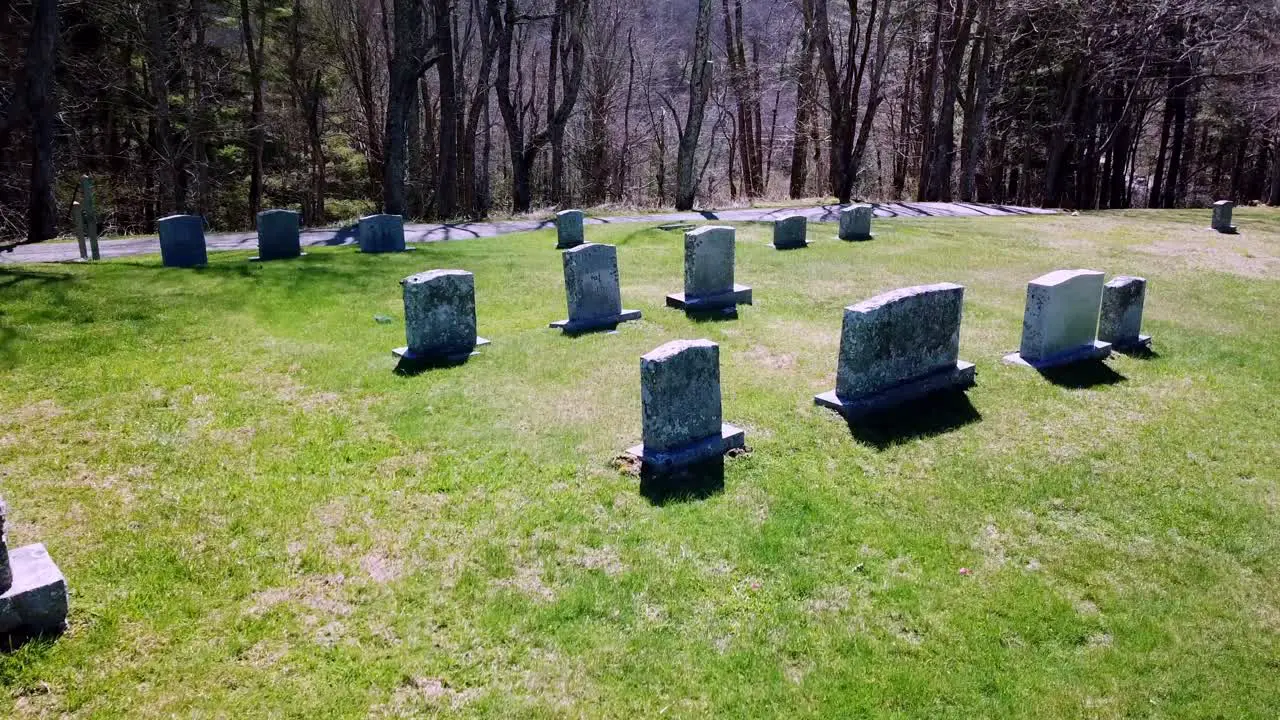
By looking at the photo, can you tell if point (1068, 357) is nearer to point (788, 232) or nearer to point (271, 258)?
point (788, 232)

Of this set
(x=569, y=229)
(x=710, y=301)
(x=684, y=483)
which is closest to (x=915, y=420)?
(x=684, y=483)

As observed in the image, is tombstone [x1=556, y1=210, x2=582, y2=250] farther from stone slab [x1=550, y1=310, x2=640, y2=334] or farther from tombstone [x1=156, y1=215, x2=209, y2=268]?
tombstone [x1=156, y1=215, x2=209, y2=268]

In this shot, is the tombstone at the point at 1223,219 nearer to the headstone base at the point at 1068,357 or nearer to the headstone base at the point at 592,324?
the headstone base at the point at 1068,357

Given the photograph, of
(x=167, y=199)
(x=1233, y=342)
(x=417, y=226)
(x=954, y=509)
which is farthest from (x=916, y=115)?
(x=954, y=509)

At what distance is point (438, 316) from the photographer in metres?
8.31

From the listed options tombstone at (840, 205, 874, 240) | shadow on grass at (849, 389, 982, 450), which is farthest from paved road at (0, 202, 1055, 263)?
shadow on grass at (849, 389, 982, 450)

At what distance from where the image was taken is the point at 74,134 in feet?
66.8

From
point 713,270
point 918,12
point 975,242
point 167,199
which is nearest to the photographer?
point 713,270

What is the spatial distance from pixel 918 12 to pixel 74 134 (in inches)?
1031

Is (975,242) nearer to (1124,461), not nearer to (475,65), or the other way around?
(1124,461)

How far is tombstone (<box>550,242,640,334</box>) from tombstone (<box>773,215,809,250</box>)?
621 cm

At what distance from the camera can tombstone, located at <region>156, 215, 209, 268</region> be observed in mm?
11914

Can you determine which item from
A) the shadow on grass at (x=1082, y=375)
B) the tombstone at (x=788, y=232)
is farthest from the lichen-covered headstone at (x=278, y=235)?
the shadow on grass at (x=1082, y=375)

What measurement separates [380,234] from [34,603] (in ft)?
36.6
